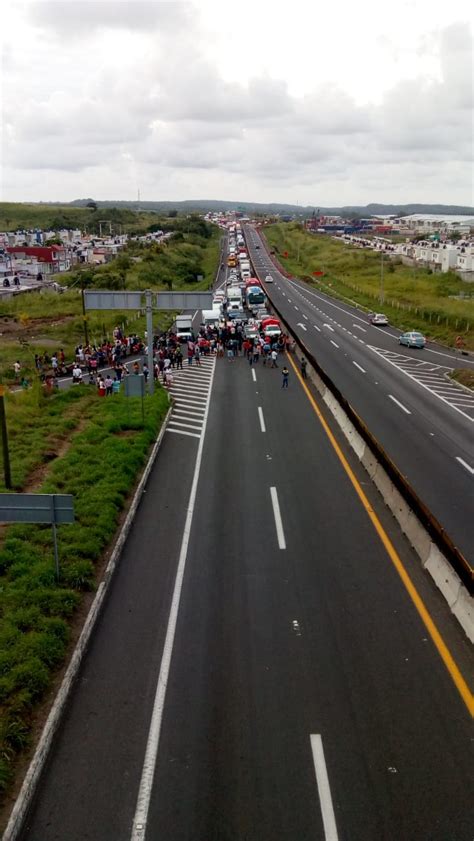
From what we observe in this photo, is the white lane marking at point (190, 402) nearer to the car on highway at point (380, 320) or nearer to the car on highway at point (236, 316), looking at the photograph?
the car on highway at point (236, 316)

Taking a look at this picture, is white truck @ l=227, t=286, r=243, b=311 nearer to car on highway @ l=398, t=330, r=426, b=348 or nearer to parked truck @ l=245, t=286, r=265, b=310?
parked truck @ l=245, t=286, r=265, b=310

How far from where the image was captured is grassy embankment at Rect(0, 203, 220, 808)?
10125 mm

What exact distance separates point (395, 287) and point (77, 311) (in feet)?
144

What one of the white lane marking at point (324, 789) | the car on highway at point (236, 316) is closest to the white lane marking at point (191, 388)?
the car on highway at point (236, 316)

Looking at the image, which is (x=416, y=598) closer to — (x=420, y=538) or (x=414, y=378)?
(x=420, y=538)

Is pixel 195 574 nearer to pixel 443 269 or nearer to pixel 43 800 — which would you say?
pixel 43 800

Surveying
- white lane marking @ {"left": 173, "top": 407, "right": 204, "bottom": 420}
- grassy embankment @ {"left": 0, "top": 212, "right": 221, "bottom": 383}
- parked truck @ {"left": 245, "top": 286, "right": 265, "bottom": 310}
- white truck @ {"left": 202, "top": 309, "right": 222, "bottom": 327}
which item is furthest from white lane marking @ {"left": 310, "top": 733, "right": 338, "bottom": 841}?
parked truck @ {"left": 245, "top": 286, "right": 265, "bottom": 310}

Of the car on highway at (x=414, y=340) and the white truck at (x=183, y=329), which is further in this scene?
the white truck at (x=183, y=329)

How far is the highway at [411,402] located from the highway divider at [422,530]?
122 cm

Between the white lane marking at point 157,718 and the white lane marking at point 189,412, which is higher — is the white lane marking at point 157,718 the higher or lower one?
the higher one

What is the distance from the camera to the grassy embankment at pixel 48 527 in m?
10.1

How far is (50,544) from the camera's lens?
15227mm

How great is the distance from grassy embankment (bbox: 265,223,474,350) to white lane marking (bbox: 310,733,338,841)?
1631 inches

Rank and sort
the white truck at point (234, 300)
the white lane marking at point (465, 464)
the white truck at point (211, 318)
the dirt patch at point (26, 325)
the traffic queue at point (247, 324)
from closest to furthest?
the white lane marking at point (465, 464)
the traffic queue at point (247, 324)
the dirt patch at point (26, 325)
the white truck at point (211, 318)
the white truck at point (234, 300)
